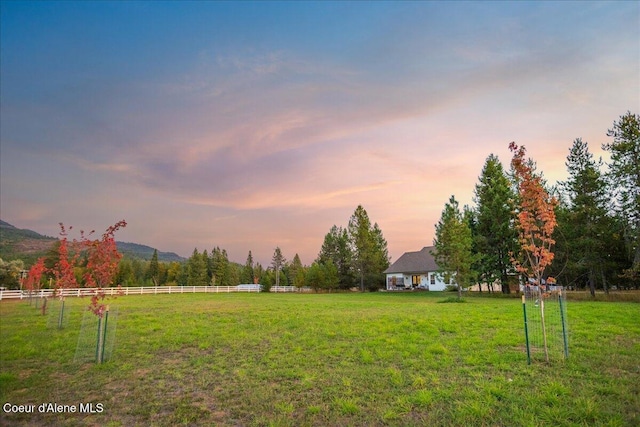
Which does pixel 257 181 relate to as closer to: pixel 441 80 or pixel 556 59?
pixel 441 80

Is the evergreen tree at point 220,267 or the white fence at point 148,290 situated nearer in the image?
the white fence at point 148,290

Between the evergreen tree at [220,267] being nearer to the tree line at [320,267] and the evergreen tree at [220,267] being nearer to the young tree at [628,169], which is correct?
the tree line at [320,267]

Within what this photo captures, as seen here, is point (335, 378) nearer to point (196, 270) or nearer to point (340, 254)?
point (340, 254)

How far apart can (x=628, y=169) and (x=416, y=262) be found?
28.8 metres

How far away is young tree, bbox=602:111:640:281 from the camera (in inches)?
899

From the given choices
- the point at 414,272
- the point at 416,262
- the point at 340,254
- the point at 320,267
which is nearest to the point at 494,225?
the point at 414,272

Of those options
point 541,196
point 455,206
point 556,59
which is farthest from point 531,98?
point 455,206

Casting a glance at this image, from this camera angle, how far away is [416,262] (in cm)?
4906

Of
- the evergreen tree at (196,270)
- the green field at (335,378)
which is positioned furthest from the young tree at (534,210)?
the evergreen tree at (196,270)

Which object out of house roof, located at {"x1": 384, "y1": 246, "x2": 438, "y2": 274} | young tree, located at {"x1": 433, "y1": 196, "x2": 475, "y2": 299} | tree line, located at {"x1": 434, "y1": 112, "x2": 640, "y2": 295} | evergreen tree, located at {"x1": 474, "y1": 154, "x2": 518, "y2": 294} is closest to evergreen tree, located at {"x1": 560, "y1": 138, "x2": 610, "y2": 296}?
tree line, located at {"x1": 434, "y1": 112, "x2": 640, "y2": 295}

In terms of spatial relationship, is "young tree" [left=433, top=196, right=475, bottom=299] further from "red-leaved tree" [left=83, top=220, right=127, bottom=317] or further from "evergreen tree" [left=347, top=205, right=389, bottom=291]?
"red-leaved tree" [left=83, top=220, right=127, bottom=317]

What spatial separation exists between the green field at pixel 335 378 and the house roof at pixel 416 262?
117ft

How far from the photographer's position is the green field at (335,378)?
496cm

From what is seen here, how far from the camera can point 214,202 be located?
26594 mm
